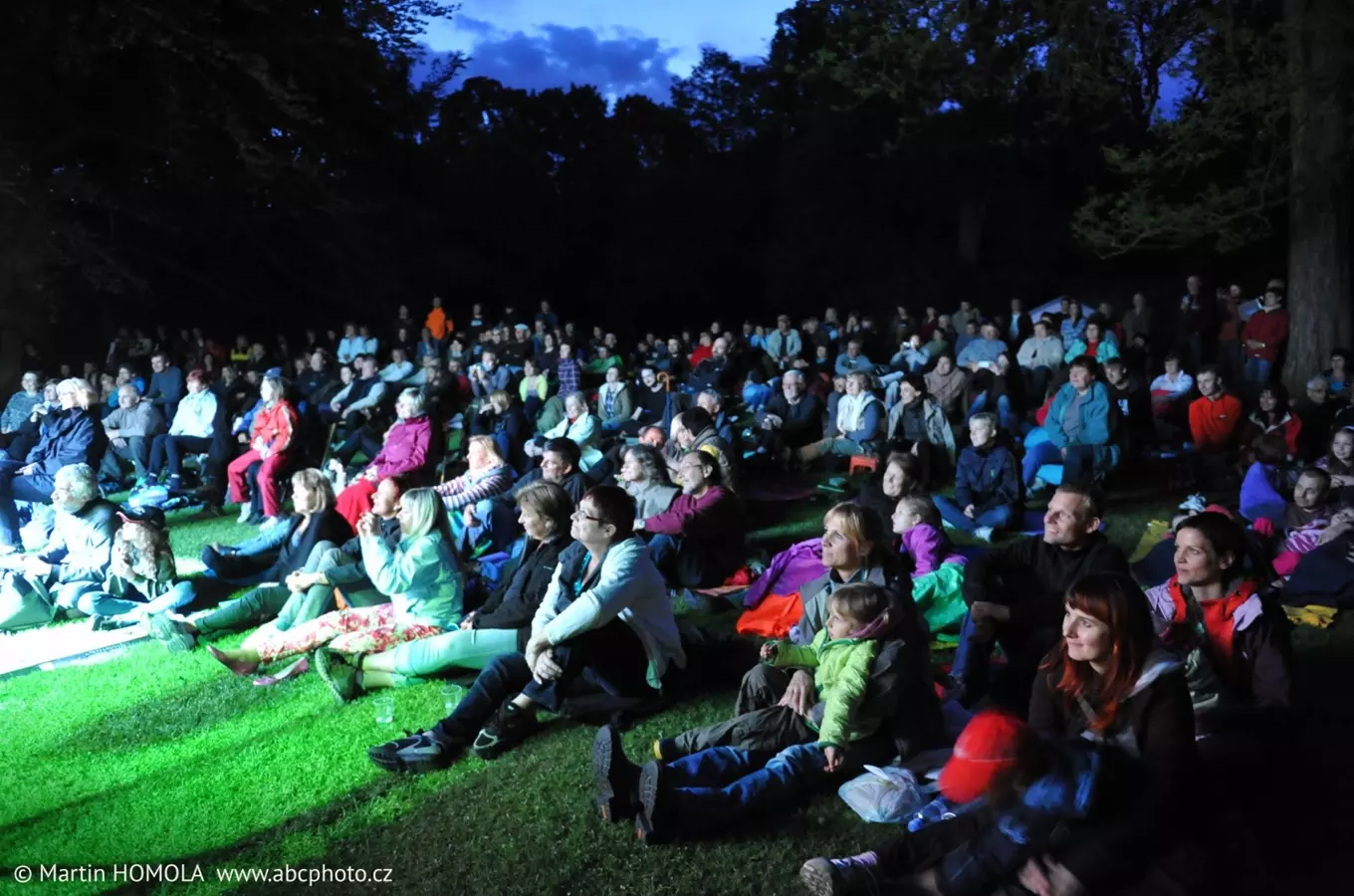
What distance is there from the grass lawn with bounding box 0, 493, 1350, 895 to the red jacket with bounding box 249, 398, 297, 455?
396 centimetres

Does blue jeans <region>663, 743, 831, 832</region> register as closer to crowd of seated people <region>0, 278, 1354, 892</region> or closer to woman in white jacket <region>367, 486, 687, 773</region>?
crowd of seated people <region>0, 278, 1354, 892</region>

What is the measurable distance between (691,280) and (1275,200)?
1967 cm

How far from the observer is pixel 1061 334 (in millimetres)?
13016

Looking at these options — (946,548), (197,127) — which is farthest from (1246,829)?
(197,127)

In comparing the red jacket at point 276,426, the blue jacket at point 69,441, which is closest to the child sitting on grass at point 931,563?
the red jacket at point 276,426

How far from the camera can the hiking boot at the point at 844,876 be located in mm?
3129

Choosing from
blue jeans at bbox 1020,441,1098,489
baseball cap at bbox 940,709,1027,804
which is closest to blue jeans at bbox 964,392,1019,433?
blue jeans at bbox 1020,441,1098,489

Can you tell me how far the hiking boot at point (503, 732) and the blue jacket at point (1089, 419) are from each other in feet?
19.1

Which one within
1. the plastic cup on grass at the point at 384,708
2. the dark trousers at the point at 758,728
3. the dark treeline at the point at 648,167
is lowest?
the plastic cup on grass at the point at 384,708

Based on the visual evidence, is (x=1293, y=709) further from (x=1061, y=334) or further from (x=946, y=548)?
(x=1061, y=334)

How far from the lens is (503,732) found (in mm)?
4523

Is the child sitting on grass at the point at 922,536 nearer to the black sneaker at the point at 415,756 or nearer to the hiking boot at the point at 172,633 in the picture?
the black sneaker at the point at 415,756

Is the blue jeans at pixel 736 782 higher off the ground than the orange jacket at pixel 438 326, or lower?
lower

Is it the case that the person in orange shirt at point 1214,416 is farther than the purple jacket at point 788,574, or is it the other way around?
the person in orange shirt at point 1214,416
